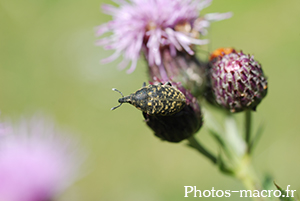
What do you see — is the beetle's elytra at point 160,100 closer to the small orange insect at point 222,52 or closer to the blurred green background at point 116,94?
the small orange insect at point 222,52

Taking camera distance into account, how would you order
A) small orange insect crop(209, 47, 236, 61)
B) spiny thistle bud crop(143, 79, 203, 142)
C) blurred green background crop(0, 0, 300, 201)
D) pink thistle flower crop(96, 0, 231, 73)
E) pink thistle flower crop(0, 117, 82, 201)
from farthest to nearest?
blurred green background crop(0, 0, 300, 201) < pink thistle flower crop(0, 117, 82, 201) < pink thistle flower crop(96, 0, 231, 73) < small orange insect crop(209, 47, 236, 61) < spiny thistle bud crop(143, 79, 203, 142)

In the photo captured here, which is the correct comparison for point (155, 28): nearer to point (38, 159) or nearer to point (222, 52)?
point (222, 52)

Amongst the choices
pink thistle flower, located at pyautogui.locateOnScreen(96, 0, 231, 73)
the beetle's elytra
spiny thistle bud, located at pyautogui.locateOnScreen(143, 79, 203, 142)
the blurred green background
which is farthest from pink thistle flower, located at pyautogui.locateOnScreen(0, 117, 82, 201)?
the beetle's elytra

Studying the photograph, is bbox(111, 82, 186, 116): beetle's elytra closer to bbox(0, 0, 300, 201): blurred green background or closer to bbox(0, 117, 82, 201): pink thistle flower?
bbox(0, 117, 82, 201): pink thistle flower

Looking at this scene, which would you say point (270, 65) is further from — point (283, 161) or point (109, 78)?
point (109, 78)

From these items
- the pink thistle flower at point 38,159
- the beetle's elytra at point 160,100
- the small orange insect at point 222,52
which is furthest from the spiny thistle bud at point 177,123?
the pink thistle flower at point 38,159

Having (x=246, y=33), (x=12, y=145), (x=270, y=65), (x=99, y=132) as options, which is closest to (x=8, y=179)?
(x=12, y=145)
